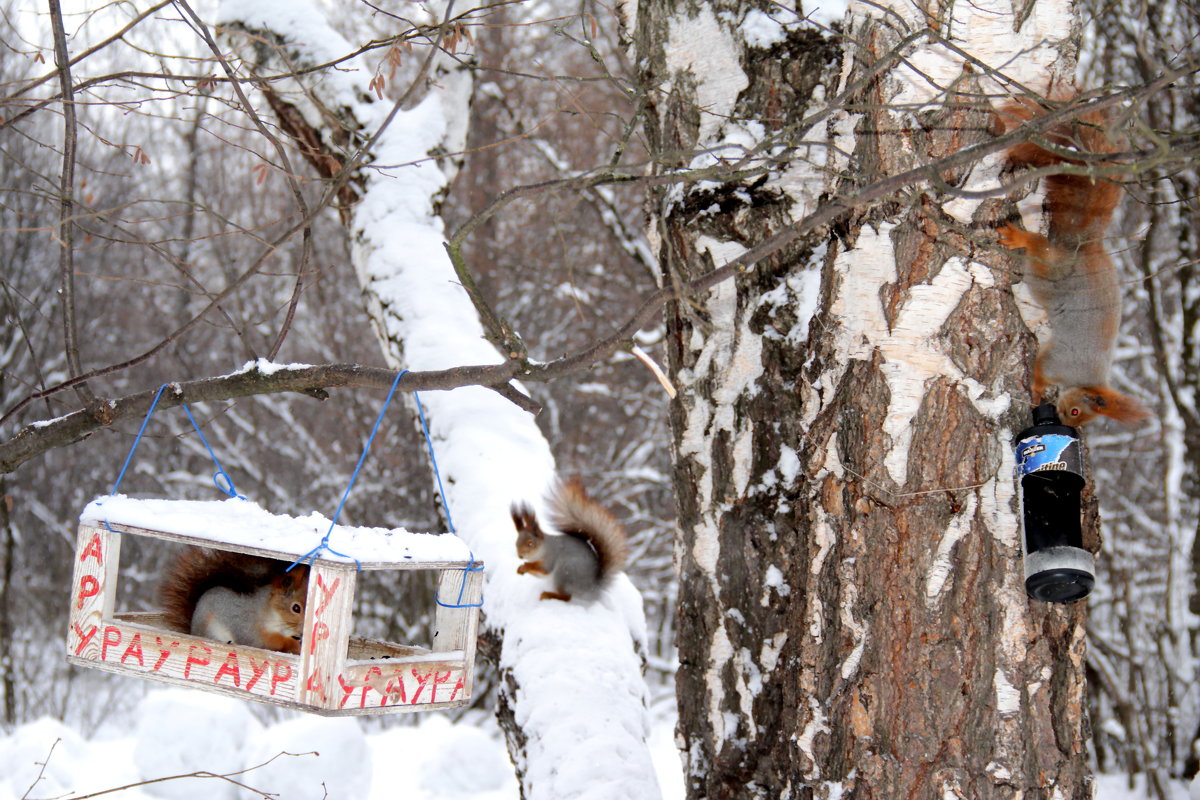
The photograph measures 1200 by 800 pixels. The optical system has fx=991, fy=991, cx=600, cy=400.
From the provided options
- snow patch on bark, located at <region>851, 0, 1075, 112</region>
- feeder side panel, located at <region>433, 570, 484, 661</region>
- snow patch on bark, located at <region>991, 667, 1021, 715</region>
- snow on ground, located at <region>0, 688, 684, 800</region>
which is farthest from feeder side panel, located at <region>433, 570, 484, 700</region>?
snow on ground, located at <region>0, 688, 684, 800</region>

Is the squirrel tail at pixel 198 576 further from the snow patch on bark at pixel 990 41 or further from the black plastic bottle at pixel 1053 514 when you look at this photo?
the snow patch on bark at pixel 990 41

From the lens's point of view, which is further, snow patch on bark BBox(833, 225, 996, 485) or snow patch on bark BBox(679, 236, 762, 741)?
snow patch on bark BBox(679, 236, 762, 741)

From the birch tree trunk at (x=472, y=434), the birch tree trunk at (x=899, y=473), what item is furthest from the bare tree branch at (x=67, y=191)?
the birch tree trunk at (x=899, y=473)

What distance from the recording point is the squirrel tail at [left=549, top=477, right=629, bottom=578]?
291cm

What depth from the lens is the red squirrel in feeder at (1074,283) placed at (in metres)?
1.89

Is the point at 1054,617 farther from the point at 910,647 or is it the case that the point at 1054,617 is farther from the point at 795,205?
the point at 795,205

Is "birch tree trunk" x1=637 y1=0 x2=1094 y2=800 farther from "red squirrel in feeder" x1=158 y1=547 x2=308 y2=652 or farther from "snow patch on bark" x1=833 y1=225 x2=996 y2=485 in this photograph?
"red squirrel in feeder" x1=158 y1=547 x2=308 y2=652

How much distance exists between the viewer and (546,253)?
850cm

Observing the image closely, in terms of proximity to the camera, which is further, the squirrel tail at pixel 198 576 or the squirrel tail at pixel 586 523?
the squirrel tail at pixel 586 523

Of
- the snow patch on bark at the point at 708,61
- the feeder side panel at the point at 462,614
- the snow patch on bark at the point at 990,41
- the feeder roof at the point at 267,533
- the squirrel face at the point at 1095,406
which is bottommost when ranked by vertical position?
the feeder side panel at the point at 462,614

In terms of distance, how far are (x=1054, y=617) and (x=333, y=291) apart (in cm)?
839

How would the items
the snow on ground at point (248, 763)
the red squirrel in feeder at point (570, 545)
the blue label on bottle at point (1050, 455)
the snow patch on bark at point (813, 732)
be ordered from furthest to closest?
the snow on ground at point (248, 763) < the red squirrel in feeder at point (570, 545) < the snow patch on bark at point (813, 732) < the blue label on bottle at point (1050, 455)

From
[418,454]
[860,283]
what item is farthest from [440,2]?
[418,454]

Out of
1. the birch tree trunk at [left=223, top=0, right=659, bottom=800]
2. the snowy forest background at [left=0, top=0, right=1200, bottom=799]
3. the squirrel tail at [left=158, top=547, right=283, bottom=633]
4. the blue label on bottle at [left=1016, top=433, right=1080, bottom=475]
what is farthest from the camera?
the snowy forest background at [left=0, top=0, right=1200, bottom=799]
